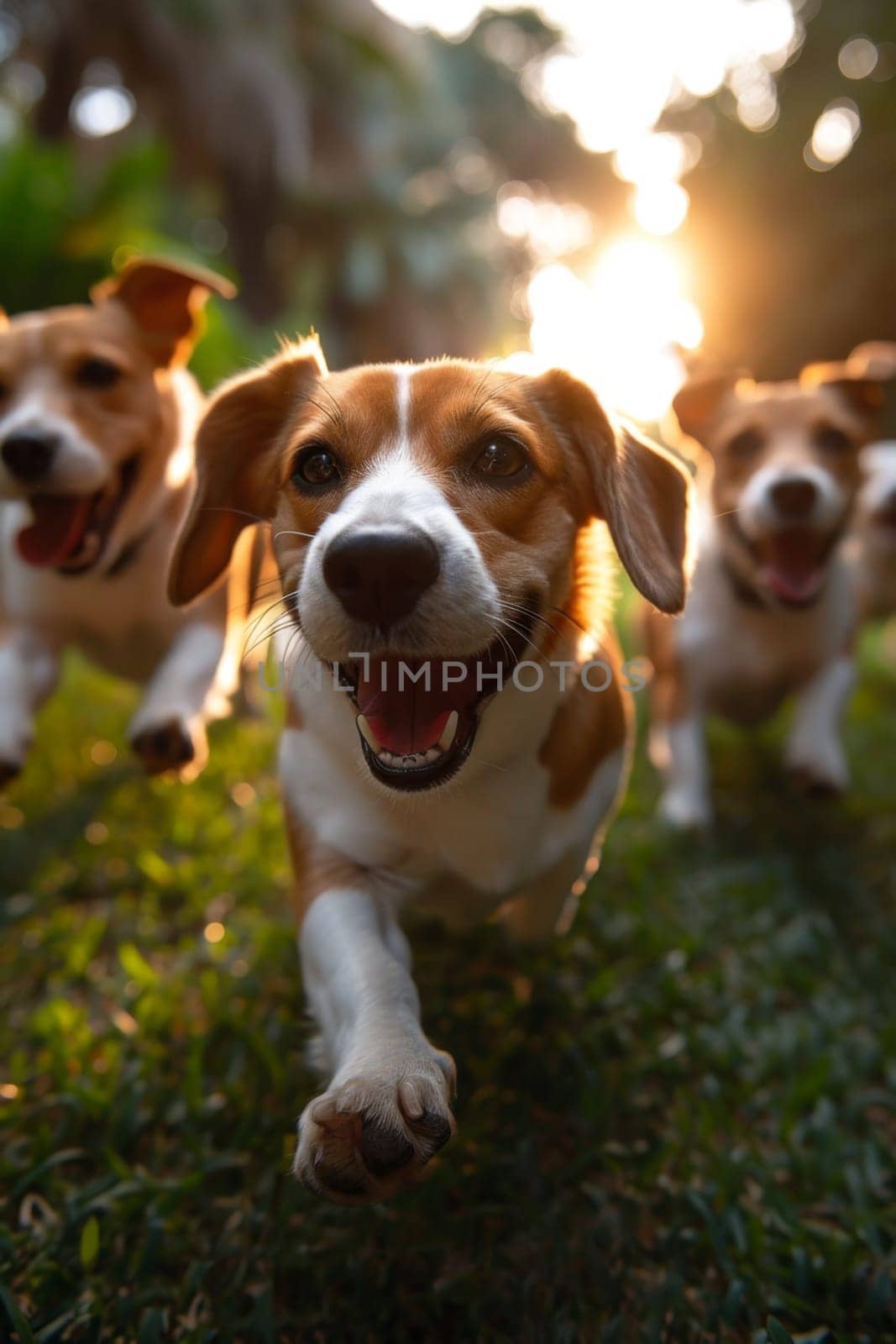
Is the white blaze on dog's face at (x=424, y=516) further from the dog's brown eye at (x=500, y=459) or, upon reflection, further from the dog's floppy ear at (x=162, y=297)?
the dog's floppy ear at (x=162, y=297)

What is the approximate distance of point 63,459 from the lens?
98.7 inches

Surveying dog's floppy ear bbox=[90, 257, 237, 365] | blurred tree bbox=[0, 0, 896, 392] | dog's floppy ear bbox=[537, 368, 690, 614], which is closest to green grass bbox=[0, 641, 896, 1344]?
dog's floppy ear bbox=[537, 368, 690, 614]

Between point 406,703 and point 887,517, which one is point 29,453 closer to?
point 406,703

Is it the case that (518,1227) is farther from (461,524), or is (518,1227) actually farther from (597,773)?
(461,524)

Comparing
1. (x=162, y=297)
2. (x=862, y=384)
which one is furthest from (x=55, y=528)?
(x=862, y=384)

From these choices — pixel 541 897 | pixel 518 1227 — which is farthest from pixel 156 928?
pixel 518 1227

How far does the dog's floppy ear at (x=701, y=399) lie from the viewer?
12.4 feet

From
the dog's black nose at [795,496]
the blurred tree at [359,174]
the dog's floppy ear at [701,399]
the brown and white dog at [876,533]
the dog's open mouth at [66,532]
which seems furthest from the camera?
the blurred tree at [359,174]

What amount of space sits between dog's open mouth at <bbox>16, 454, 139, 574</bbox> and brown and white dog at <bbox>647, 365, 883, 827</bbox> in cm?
203

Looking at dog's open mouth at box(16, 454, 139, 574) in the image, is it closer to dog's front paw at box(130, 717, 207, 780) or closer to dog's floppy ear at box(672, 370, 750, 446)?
dog's front paw at box(130, 717, 207, 780)

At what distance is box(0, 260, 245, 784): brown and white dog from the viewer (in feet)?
8.22

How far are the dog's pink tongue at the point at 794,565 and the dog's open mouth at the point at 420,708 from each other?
191cm

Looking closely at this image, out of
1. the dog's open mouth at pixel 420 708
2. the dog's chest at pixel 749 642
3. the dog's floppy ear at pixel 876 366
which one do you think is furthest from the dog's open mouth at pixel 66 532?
the dog's floppy ear at pixel 876 366

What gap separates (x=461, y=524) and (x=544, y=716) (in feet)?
1.59
